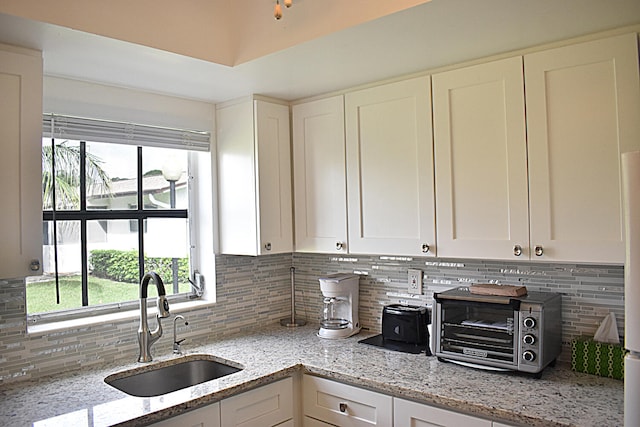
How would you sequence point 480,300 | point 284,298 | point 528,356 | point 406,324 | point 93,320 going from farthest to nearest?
1. point 284,298
2. point 406,324
3. point 93,320
4. point 480,300
5. point 528,356

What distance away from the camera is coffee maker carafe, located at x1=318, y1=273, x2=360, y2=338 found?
262 cm

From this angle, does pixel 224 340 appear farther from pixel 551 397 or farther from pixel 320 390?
pixel 551 397

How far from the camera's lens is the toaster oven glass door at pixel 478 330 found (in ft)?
6.39

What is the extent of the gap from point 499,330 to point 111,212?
183cm

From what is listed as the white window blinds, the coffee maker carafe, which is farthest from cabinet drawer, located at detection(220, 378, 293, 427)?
the white window blinds

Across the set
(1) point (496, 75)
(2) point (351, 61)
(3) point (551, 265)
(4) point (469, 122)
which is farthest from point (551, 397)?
(2) point (351, 61)

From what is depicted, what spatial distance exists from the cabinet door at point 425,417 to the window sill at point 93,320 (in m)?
1.21

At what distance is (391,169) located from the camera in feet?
7.66

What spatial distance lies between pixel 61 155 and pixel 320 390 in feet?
5.09

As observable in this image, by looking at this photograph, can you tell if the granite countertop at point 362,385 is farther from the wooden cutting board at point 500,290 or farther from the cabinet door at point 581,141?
the cabinet door at point 581,141

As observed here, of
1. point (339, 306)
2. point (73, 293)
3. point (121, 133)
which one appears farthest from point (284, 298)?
point (121, 133)

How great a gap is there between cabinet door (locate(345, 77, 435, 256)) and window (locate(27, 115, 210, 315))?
2.78 feet

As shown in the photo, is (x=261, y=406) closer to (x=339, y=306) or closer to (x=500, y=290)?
(x=339, y=306)

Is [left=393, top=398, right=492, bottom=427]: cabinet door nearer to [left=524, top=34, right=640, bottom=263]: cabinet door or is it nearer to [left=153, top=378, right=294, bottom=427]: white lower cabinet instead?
[left=153, top=378, right=294, bottom=427]: white lower cabinet
